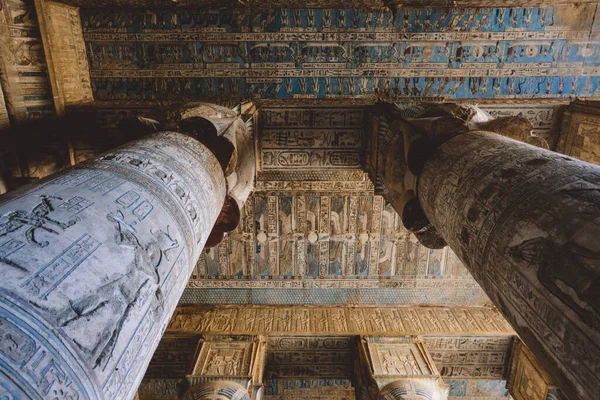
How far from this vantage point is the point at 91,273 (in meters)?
1.56

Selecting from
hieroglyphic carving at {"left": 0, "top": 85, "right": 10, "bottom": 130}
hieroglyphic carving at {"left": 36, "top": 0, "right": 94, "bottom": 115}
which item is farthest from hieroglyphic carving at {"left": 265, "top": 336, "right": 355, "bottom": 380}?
hieroglyphic carving at {"left": 36, "top": 0, "right": 94, "bottom": 115}

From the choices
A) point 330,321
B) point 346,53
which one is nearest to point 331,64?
point 346,53

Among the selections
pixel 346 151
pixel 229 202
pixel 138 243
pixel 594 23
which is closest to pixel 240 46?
pixel 346 151

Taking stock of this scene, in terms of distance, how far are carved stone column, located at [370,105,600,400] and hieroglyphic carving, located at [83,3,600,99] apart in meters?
2.91

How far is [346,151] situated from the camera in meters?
5.67

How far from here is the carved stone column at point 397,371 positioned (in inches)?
183

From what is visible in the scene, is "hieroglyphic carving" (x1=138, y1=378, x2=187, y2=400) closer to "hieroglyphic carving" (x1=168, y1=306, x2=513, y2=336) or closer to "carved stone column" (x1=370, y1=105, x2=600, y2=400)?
"hieroglyphic carving" (x1=168, y1=306, x2=513, y2=336)

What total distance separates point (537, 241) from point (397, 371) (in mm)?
3780

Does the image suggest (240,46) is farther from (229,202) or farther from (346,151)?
(229,202)

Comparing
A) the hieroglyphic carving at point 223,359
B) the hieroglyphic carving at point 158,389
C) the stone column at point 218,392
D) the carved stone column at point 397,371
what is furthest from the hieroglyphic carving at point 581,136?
the hieroglyphic carving at point 158,389

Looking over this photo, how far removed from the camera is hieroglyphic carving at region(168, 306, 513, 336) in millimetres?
5676

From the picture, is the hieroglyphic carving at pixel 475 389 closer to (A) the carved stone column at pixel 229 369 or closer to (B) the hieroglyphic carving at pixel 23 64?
(A) the carved stone column at pixel 229 369

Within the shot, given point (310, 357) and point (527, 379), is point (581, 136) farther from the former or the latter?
point (310, 357)

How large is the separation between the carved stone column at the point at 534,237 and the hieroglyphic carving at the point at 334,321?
3.29m
